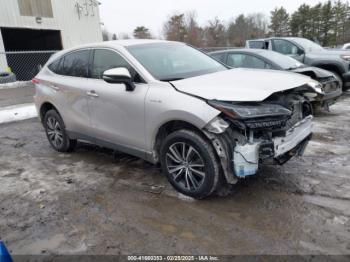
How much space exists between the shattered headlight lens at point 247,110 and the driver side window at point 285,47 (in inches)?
293

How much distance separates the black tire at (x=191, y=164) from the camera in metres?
3.28

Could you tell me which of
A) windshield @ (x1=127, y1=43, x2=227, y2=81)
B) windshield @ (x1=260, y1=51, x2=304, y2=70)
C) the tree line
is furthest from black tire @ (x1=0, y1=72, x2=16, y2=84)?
the tree line

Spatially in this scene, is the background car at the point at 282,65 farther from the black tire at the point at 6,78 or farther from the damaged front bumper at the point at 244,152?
the black tire at the point at 6,78

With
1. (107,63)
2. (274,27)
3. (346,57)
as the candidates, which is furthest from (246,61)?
(274,27)

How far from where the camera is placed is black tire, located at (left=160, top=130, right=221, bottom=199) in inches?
129

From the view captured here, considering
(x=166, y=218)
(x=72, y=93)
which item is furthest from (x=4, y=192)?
(x=166, y=218)

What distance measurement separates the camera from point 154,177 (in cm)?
427

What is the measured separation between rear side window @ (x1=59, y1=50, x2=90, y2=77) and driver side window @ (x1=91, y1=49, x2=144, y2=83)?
0.67ft

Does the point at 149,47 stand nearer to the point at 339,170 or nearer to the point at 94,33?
the point at 339,170

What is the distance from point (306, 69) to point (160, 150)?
197 inches

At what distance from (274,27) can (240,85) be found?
53648mm

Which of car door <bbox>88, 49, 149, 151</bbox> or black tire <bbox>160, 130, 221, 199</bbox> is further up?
car door <bbox>88, 49, 149, 151</bbox>

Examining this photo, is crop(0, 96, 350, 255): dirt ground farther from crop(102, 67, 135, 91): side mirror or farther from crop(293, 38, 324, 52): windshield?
crop(293, 38, 324, 52): windshield

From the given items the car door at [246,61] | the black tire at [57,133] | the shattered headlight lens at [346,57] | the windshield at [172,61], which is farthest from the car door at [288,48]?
the black tire at [57,133]
